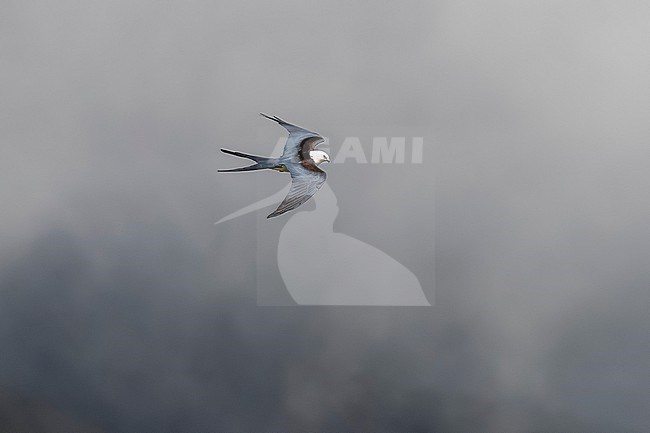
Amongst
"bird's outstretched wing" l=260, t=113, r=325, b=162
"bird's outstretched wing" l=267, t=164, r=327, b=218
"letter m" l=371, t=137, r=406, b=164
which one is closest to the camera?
"bird's outstretched wing" l=267, t=164, r=327, b=218

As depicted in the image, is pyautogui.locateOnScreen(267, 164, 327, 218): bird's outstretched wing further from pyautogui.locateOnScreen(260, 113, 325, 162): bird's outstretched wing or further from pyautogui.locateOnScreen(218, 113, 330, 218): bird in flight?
pyautogui.locateOnScreen(260, 113, 325, 162): bird's outstretched wing

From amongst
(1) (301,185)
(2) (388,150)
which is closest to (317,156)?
(1) (301,185)

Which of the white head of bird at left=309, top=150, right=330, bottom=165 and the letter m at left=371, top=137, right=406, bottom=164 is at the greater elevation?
the letter m at left=371, top=137, right=406, bottom=164

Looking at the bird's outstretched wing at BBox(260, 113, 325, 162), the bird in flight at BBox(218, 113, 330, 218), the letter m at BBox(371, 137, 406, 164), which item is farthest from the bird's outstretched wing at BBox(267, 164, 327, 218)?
the letter m at BBox(371, 137, 406, 164)

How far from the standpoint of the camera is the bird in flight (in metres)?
6.66

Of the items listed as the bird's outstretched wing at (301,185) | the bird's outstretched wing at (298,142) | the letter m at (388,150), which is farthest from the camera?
the letter m at (388,150)

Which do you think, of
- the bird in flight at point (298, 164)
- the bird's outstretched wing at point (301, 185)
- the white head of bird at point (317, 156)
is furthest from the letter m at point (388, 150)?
the bird's outstretched wing at point (301, 185)

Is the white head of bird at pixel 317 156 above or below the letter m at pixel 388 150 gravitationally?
below

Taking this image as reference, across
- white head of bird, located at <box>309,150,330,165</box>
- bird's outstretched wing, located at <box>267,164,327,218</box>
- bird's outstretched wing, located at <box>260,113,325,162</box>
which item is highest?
bird's outstretched wing, located at <box>260,113,325,162</box>

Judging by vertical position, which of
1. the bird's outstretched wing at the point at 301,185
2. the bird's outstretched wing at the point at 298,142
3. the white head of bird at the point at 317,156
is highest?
the bird's outstretched wing at the point at 298,142

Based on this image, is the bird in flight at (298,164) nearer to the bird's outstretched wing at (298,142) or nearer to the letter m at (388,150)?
the bird's outstretched wing at (298,142)

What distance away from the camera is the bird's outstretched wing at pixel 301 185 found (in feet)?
21.7

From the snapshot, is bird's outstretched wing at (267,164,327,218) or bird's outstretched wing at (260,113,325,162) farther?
bird's outstretched wing at (260,113,325,162)

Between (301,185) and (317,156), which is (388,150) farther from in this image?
(301,185)
